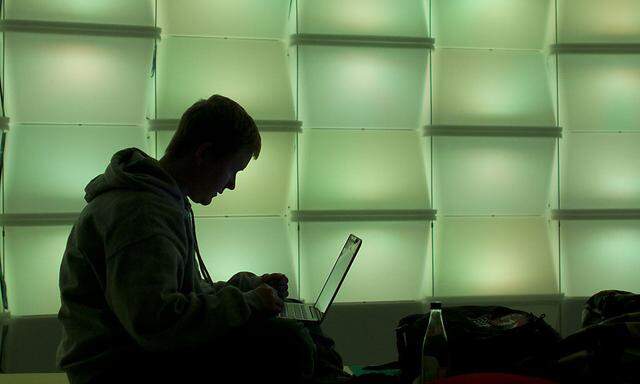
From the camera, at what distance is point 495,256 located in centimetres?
266

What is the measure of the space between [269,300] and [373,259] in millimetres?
1368

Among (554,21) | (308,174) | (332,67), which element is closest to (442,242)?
(308,174)

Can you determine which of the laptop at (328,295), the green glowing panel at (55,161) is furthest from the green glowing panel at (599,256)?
the green glowing panel at (55,161)

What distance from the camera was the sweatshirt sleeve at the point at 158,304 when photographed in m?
1.13

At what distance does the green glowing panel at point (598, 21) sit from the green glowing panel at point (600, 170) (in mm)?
360

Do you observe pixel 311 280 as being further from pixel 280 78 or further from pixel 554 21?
pixel 554 21

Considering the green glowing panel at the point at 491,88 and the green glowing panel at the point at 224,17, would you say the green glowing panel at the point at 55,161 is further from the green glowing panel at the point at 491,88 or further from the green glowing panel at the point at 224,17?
the green glowing panel at the point at 491,88

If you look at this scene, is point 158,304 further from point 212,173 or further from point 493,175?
point 493,175

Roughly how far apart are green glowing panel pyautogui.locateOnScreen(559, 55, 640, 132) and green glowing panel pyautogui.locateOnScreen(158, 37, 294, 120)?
40.7 inches

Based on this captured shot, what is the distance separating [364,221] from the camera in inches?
99.4

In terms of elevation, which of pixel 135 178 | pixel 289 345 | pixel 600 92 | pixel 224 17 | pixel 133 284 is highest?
pixel 224 17

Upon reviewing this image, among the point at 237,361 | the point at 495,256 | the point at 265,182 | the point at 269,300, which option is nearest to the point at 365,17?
the point at 265,182

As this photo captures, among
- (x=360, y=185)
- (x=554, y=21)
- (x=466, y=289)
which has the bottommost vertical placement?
(x=466, y=289)

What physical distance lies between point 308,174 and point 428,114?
491 mm
